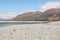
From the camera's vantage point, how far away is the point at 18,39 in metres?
11.7

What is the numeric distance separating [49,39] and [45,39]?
0.88ft

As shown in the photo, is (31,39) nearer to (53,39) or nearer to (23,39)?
(23,39)

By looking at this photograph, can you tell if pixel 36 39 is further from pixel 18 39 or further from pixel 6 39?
pixel 6 39

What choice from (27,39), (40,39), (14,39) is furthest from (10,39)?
(40,39)

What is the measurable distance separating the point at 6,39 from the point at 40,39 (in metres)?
2.31

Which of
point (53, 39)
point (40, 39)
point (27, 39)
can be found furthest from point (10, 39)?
point (53, 39)

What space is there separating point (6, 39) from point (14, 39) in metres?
0.55

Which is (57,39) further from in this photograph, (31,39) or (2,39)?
(2,39)

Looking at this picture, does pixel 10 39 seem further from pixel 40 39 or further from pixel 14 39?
pixel 40 39

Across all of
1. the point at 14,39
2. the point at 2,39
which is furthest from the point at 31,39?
the point at 2,39

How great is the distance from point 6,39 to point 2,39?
0.31 metres

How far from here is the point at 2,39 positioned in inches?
463

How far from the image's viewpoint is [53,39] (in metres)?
11.4

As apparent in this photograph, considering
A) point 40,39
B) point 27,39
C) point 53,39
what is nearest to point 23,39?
point 27,39
